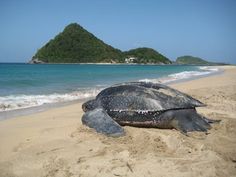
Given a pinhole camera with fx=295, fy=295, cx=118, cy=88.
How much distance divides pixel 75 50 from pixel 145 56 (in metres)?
35.5

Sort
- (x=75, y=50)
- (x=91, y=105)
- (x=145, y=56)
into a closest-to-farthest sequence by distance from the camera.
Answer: (x=91, y=105), (x=75, y=50), (x=145, y=56)

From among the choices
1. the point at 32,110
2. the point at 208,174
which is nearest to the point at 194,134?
the point at 208,174

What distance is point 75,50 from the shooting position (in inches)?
4648

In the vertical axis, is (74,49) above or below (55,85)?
above

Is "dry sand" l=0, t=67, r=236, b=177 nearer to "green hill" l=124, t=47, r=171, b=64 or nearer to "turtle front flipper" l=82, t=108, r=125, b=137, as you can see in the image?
"turtle front flipper" l=82, t=108, r=125, b=137

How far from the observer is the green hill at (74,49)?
380 feet

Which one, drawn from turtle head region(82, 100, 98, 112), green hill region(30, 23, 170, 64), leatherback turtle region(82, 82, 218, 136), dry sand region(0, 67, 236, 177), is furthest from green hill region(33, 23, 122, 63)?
dry sand region(0, 67, 236, 177)

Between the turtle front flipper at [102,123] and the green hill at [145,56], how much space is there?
414 feet

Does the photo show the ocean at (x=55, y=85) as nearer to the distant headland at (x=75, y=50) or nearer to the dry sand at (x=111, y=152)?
the dry sand at (x=111, y=152)

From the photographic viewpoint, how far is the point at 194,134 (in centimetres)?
A: 464

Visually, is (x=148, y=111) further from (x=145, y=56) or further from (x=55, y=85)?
(x=145, y=56)

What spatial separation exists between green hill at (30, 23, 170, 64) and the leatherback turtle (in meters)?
111

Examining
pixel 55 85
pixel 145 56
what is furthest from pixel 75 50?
pixel 55 85

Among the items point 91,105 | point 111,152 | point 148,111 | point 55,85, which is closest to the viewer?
point 111,152
